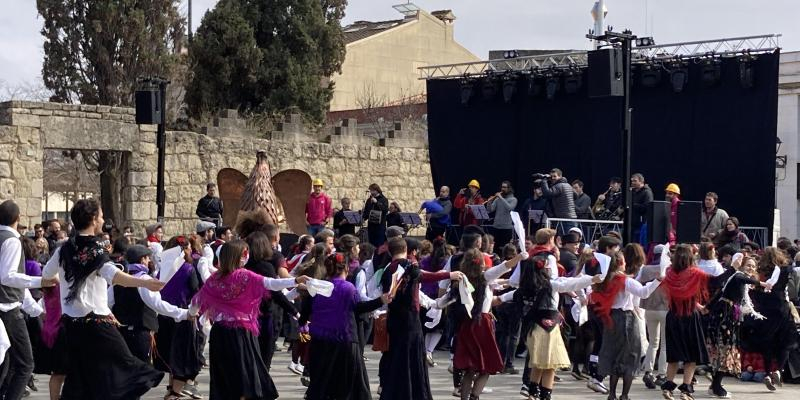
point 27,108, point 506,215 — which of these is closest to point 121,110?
point 27,108

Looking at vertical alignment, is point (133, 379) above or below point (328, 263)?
below

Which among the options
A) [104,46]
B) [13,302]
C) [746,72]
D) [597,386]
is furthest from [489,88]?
[13,302]

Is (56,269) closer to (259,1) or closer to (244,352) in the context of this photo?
(244,352)

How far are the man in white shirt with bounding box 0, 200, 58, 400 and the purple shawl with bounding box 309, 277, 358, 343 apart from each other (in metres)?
2.18

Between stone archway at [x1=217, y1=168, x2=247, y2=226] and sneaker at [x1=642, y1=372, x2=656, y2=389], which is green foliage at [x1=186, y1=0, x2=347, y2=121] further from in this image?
sneaker at [x1=642, y1=372, x2=656, y2=389]

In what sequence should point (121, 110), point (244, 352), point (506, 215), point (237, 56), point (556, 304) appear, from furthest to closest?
point (237, 56) < point (121, 110) < point (506, 215) < point (556, 304) < point (244, 352)

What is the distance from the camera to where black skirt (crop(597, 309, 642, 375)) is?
35.5ft

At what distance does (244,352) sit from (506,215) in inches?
408

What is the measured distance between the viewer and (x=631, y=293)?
10797 millimetres

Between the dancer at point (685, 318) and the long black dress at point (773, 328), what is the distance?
157 centimetres

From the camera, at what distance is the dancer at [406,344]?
382 inches

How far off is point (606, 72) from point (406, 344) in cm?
667

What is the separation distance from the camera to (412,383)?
9734 millimetres

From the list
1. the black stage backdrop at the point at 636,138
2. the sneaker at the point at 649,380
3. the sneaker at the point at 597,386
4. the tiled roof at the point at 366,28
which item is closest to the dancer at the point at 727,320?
the sneaker at the point at 649,380
